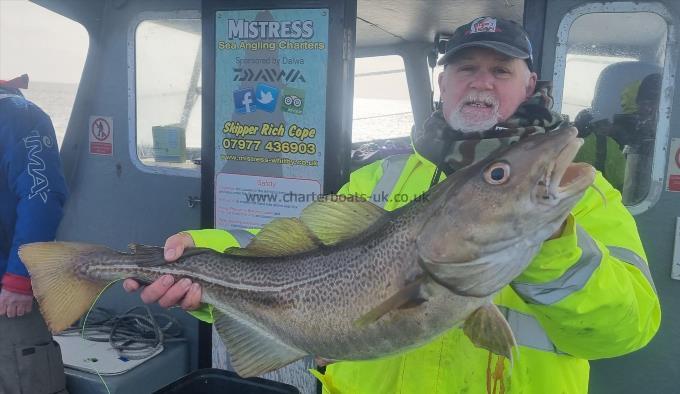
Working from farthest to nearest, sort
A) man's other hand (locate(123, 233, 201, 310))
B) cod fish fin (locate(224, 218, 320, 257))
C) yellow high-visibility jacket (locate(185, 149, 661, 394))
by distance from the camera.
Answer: man's other hand (locate(123, 233, 201, 310)) < cod fish fin (locate(224, 218, 320, 257)) < yellow high-visibility jacket (locate(185, 149, 661, 394))

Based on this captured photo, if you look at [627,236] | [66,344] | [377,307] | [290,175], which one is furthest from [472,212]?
[66,344]

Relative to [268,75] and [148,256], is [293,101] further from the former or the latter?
[148,256]

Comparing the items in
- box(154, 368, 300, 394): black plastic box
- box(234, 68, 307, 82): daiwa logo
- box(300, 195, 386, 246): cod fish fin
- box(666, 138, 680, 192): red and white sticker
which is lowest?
box(154, 368, 300, 394): black plastic box

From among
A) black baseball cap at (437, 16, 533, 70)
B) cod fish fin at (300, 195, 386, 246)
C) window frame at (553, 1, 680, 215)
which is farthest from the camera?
window frame at (553, 1, 680, 215)

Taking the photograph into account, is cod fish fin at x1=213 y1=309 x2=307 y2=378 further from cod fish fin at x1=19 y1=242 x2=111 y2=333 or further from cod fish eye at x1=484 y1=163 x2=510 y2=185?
cod fish eye at x1=484 y1=163 x2=510 y2=185

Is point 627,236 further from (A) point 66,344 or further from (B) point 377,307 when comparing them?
(A) point 66,344

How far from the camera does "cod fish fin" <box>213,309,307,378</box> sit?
79.4 inches

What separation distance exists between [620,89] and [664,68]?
252mm

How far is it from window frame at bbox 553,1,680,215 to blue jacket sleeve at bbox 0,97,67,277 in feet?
10.6

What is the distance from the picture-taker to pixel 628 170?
325cm

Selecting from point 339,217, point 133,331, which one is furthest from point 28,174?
point 339,217

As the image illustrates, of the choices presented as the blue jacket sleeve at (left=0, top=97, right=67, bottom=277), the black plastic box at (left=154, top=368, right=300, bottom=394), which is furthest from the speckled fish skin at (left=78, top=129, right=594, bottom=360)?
the black plastic box at (left=154, top=368, right=300, bottom=394)

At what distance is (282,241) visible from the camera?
6.63 ft

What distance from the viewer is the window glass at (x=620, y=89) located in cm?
318
